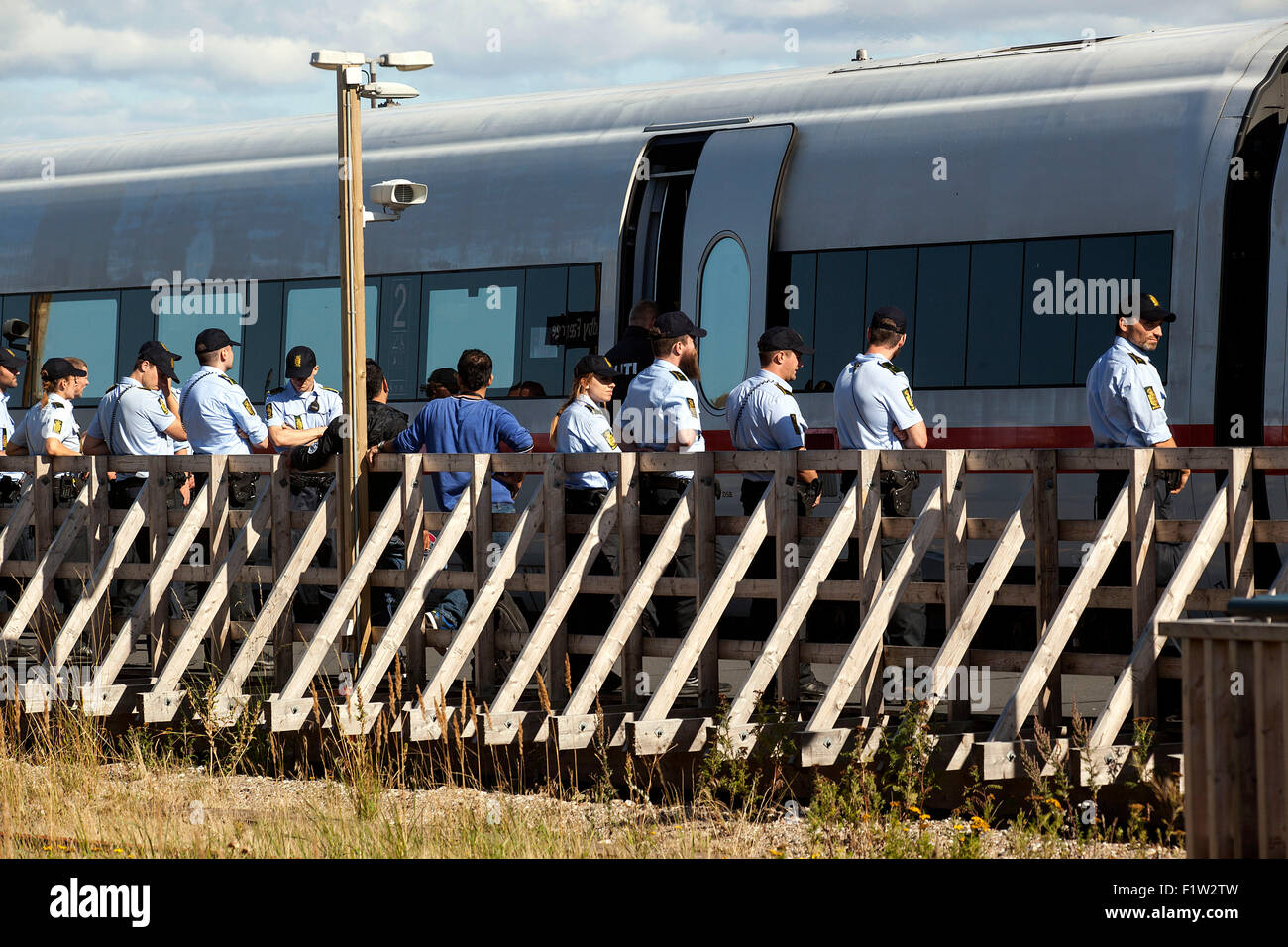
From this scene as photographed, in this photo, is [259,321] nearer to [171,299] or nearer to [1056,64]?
[171,299]

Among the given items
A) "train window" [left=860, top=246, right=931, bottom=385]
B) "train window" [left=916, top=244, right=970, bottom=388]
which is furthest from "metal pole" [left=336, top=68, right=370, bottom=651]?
"train window" [left=916, top=244, right=970, bottom=388]

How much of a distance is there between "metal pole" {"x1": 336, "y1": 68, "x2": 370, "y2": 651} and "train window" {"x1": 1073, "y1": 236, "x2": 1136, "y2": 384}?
392 cm

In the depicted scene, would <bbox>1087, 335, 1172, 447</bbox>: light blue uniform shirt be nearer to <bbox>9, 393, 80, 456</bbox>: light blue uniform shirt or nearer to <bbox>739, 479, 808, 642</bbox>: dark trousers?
<bbox>739, 479, 808, 642</bbox>: dark trousers

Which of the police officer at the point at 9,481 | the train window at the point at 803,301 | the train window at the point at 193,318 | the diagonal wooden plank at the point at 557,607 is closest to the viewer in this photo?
the diagonal wooden plank at the point at 557,607

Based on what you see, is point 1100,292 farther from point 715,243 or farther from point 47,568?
point 47,568

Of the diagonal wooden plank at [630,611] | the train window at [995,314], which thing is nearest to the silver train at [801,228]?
the train window at [995,314]

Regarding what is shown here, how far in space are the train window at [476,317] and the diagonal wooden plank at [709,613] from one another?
15.4 feet

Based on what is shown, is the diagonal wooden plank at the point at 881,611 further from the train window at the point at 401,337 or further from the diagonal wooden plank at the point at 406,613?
the train window at the point at 401,337

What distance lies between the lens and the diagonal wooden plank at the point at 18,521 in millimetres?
10711

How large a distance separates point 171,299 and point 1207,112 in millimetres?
7913

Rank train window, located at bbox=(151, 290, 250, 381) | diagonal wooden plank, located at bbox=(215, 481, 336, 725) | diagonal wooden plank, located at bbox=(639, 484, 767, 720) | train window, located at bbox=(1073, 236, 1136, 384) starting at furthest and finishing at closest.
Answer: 1. train window, located at bbox=(151, 290, 250, 381)
2. train window, located at bbox=(1073, 236, 1136, 384)
3. diagonal wooden plank, located at bbox=(215, 481, 336, 725)
4. diagonal wooden plank, located at bbox=(639, 484, 767, 720)

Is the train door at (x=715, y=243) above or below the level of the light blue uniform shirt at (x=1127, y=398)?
above

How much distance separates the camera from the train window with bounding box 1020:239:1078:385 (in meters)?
10.5

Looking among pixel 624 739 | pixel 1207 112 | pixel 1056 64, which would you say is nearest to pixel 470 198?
pixel 1056 64
